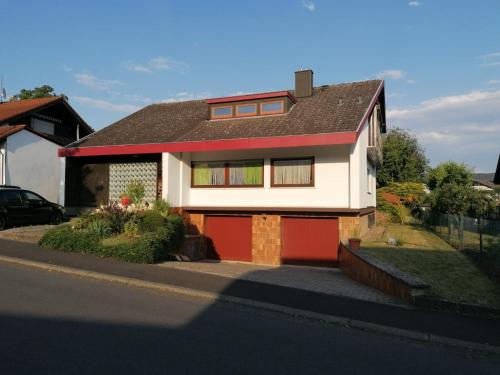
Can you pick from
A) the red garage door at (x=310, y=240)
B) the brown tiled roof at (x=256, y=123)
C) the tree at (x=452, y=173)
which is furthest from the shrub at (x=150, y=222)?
the tree at (x=452, y=173)

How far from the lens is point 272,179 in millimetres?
16953

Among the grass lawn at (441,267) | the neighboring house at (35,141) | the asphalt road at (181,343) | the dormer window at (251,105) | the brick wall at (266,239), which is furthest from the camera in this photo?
the neighboring house at (35,141)

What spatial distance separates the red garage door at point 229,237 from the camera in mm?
17578

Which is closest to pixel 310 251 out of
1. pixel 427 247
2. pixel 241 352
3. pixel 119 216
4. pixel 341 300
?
pixel 427 247

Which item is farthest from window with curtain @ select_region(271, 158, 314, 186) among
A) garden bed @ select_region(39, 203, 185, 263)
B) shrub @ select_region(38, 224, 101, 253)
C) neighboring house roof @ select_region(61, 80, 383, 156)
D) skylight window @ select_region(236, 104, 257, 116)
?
shrub @ select_region(38, 224, 101, 253)

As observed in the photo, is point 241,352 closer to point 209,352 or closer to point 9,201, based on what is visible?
point 209,352

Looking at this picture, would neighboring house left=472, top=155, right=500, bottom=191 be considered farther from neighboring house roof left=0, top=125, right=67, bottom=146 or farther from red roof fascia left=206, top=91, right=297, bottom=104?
neighboring house roof left=0, top=125, right=67, bottom=146

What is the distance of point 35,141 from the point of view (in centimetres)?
2272

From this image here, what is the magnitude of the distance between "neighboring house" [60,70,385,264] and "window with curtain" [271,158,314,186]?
0.04 meters

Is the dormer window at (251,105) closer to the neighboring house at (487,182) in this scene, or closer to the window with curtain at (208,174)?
the window with curtain at (208,174)

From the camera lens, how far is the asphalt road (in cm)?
487

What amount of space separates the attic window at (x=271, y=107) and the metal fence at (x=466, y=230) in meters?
7.68

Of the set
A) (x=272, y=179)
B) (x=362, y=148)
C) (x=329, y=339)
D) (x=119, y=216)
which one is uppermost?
(x=362, y=148)

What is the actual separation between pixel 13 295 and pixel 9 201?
984cm
